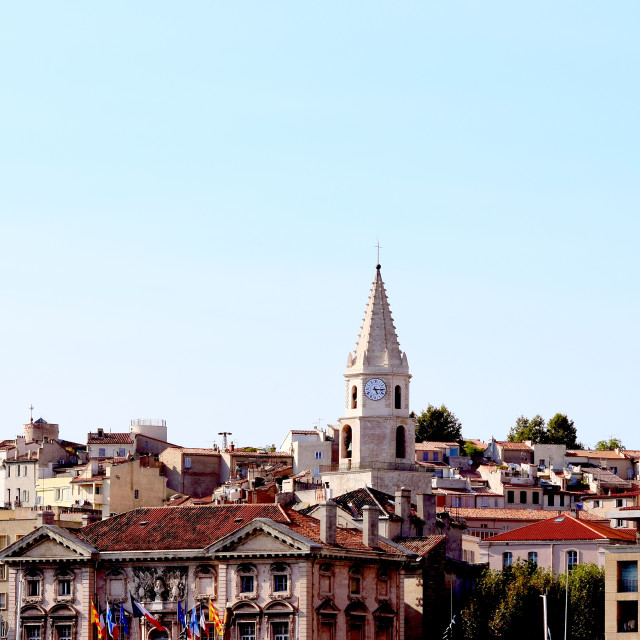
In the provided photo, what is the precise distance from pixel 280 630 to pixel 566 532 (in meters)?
23.7

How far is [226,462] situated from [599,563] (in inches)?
2173

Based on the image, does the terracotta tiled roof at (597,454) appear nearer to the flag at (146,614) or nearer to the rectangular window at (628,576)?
the rectangular window at (628,576)

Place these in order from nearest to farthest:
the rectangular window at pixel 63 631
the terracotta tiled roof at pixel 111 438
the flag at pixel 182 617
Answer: the flag at pixel 182 617
the rectangular window at pixel 63 631
the terracotta tiled roof at pixel 111 438

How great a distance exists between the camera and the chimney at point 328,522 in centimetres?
10319

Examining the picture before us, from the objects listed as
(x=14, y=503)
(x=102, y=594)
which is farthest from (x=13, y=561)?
(x=14, y=503)

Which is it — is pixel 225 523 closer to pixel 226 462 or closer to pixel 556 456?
pixel 226 462

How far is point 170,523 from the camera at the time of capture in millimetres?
108562

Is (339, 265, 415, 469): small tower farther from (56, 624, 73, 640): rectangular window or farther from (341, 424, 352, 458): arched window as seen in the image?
(56, 624, 73, 640): rectangular window

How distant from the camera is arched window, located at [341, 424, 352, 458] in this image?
5374 inches

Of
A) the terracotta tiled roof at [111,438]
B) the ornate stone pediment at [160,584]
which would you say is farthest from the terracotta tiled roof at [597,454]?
the ornate stone pediment at [160,584]

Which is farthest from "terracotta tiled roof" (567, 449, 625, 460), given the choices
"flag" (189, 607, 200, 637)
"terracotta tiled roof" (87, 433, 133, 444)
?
"flag" (189, 607, 200, 637)

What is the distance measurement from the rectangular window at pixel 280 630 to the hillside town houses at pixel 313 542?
5 cm

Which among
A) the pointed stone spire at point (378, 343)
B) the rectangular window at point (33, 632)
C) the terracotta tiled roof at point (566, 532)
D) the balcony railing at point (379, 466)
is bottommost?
the rectangular window at point (33, 632)

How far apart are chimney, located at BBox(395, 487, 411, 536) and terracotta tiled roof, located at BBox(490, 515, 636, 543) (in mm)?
5221
